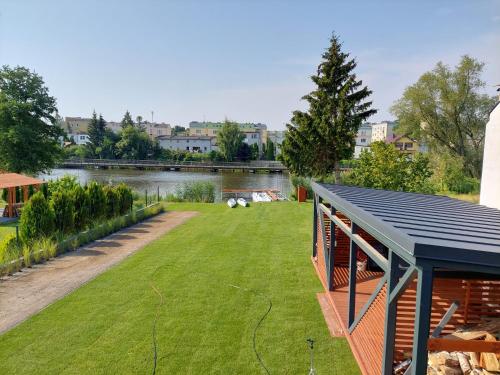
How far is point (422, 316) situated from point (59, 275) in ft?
33.1

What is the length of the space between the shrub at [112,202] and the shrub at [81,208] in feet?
5.65

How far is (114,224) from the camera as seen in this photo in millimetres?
17062

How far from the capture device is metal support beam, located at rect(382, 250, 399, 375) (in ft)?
15.3

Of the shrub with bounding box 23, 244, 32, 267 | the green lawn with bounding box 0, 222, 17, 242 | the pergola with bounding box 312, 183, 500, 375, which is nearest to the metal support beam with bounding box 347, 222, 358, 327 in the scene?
the pergola with bounding box 312, 183, 500, 375

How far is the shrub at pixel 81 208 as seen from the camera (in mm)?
15641

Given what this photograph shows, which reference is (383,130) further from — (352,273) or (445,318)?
(445,318)

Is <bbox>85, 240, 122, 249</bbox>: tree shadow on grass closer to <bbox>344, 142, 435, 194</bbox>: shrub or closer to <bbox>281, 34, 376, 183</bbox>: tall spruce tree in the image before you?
<bbox>344, 142, 435, 194</bbox>: shrub

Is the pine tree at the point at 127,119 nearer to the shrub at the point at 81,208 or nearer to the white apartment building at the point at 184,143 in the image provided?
the white apartment building at the point at 184,143

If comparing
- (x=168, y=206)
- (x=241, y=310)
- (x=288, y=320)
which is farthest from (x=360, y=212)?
(x=168, y=206)

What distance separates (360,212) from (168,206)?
20.4 metres

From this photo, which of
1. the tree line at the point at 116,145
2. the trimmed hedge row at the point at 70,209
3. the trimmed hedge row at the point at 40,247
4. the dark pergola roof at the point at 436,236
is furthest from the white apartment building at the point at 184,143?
the dark pergola roof at the point at 436,236

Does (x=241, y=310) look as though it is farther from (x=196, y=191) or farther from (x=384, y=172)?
(x=196, y=191)

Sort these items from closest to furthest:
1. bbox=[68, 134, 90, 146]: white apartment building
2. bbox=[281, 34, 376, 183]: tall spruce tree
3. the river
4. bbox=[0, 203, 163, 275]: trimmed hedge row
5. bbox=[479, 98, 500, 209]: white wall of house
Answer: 1. bbox=[479, 98, 500, 209]: white wall of house
2. bbox=[0, 203, 163, 275]: trimmed hedge row
3. bbox=[281, 34, 376, 183]: tall spruce tree
4. the river
5. bbox=[68, 134, 90, 146]: white apartment building

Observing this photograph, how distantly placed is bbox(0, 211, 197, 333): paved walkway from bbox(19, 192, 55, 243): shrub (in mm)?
1392
